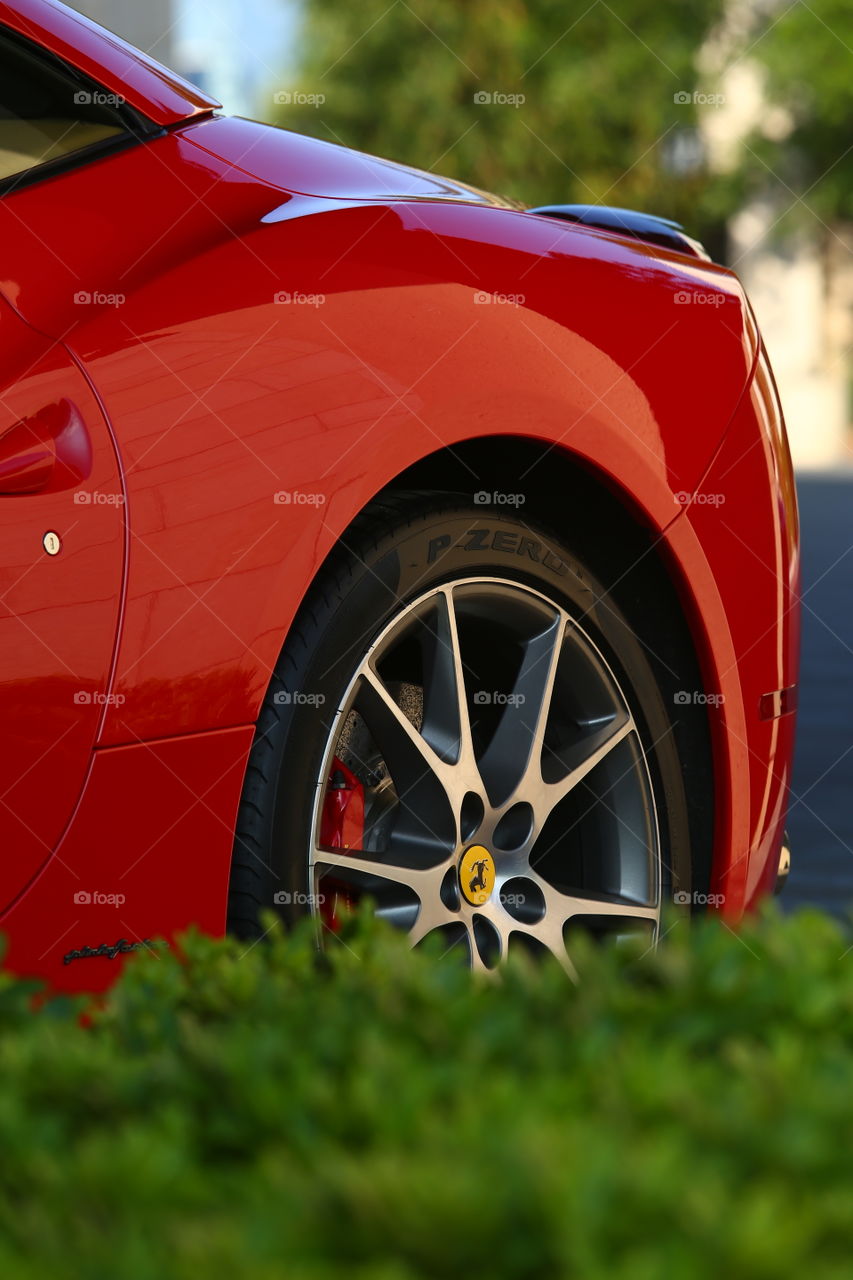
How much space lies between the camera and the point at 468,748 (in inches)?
101

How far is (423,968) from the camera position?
1350 millimetres

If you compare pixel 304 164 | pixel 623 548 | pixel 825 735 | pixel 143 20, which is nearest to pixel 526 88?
pixel 143 20

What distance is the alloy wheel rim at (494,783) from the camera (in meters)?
2.47

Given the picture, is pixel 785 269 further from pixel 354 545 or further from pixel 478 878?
pixel 354 545

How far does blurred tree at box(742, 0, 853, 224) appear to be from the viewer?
2684cm

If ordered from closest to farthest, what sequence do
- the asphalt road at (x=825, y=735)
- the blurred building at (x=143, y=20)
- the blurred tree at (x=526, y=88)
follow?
the asphalt road at (x=825, y=735), the blurred building at (x=143, y=20), the blurred tree at (x=526, y=88)

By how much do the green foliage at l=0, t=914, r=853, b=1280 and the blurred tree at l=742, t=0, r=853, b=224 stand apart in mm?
27432

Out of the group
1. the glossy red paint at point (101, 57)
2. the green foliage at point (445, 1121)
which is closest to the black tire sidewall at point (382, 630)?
the glossy red paint at point (101, 57)

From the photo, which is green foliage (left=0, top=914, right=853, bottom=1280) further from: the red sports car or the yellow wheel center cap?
the yellow wheel center cap

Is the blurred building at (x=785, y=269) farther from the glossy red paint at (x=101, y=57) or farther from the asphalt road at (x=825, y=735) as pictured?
the glossy red paint at (x=101, y=57)

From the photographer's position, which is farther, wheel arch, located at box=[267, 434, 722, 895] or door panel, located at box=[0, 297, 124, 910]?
wheel arch, located at box=[267, 434, 722, 895]

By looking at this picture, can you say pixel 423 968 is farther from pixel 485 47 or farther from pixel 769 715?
pixel 485 47

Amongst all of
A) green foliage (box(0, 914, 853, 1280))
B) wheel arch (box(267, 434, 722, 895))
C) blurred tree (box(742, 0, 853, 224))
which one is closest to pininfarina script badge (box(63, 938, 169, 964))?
green foliage (box(0, 914, 853, 1280))

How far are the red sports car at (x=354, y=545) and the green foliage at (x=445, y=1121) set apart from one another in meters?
0.42
